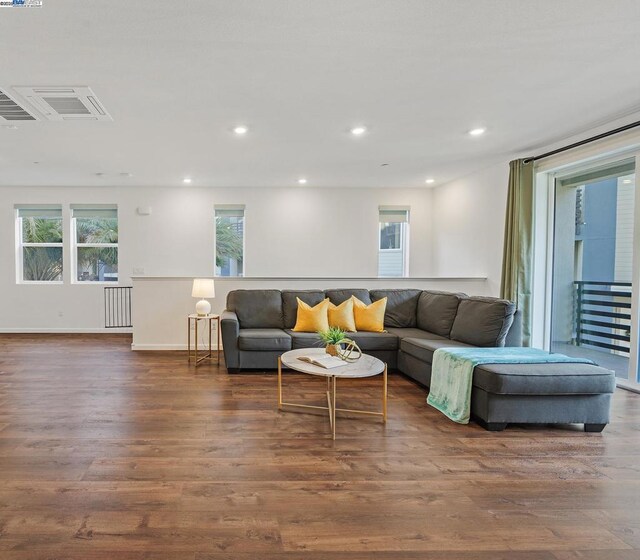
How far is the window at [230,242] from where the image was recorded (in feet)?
23.5

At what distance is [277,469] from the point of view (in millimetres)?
2338

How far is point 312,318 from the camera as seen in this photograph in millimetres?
4707

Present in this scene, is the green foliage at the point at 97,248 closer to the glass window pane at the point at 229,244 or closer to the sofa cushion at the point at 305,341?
the glass window pane at the point at 229,244

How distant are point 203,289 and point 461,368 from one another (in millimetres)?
3274

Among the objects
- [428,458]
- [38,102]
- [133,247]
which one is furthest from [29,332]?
[428,458]

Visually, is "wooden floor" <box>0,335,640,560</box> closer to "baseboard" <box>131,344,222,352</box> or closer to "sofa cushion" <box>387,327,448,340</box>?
"sofa cushion" <box>387,327,448,340</box>

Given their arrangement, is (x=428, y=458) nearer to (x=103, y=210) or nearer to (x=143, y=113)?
(x=143, y=113)

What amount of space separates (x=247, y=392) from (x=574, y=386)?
274 cm

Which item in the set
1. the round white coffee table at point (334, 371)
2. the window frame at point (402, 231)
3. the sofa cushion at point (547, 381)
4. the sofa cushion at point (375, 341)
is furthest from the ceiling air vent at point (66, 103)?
the window frame at point (402, 231)

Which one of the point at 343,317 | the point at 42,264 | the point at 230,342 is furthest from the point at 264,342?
the point at 42,264

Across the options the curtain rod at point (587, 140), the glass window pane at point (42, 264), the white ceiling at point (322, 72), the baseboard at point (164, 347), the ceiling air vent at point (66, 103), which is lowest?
the baseboard at point (164, 347)

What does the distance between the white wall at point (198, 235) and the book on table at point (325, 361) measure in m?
4.05

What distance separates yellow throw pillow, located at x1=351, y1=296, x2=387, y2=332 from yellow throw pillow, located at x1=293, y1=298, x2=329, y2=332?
0.39 metres

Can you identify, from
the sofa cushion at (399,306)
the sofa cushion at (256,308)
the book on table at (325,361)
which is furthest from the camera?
the sofa cushion at (399,306)
